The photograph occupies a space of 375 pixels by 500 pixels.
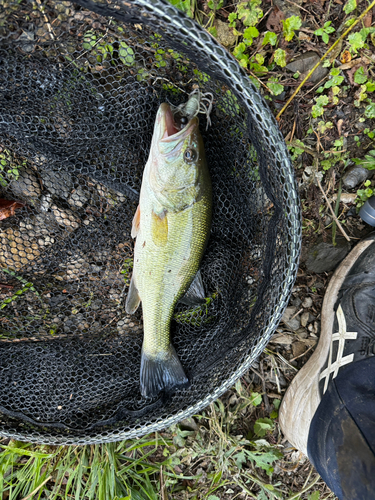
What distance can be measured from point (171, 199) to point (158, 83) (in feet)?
2.31

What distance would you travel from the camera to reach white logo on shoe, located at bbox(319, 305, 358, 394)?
2293 mm

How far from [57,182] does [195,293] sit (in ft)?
3.78

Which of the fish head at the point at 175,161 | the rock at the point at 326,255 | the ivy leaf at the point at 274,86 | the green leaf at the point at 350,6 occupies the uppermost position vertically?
the green leaf at the point at 350,6

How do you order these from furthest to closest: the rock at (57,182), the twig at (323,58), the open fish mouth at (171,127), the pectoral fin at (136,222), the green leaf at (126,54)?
the twig at (323,58), the rock at (57,182), the pectoral fin at (136,222), the green leaf at (126,54), the open fish mouth at (171,127)

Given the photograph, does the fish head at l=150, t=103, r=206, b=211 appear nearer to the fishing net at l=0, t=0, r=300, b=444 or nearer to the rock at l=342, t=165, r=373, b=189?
the fishing net at l=0, t=0, r=300, b=444

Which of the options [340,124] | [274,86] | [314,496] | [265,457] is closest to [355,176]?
[340,124]

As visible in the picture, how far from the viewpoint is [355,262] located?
7.98 ft

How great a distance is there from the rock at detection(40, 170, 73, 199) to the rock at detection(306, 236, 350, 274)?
1.81m

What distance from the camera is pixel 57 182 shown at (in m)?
2.14

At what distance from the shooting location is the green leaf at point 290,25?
87.0 inches

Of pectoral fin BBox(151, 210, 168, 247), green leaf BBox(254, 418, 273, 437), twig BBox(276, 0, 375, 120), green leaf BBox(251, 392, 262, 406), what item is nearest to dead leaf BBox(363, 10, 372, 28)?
twig BBox(276, 0, 375, 120)

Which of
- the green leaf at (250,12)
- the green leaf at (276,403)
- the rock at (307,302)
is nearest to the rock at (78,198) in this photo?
the green leaf at (250,12)

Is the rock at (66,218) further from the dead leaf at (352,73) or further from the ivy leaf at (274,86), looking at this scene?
the dead leaf at (352,73)

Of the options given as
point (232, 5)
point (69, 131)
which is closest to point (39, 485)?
point (69, 131)
